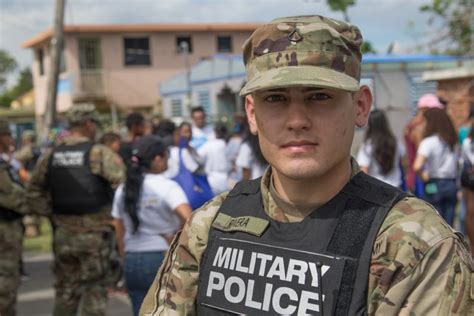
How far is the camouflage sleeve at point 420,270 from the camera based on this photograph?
1.24 m

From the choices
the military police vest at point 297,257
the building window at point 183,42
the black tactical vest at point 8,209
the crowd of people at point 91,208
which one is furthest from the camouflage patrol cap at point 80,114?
the building window at point 183,42

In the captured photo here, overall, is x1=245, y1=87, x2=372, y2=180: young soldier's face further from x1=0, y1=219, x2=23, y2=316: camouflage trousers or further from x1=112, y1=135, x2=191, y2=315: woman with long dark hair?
x1=0, y1=219, x2=23, y2=316: camouflage trousers

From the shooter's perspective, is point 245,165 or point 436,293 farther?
point 245,165

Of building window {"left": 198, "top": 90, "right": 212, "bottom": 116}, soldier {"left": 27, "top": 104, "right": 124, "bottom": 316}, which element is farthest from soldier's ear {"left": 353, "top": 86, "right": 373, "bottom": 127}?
building window {"left": 198, "top": 90, "right": 212, "bottom": 116}

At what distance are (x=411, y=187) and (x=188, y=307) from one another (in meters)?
4.52

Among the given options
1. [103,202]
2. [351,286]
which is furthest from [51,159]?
[351,286]

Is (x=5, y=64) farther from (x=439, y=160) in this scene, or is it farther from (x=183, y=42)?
(x=439, y=160)

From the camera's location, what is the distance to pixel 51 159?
14.5 ft

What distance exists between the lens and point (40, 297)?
19.6 ft

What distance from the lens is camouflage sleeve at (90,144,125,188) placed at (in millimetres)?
4328

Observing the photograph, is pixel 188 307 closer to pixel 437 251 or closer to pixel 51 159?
pixel 437 251

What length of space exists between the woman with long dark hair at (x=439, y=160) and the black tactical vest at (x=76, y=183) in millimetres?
2743

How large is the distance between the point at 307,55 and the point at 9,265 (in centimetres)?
366

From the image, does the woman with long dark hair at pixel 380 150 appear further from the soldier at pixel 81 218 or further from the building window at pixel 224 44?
the building window at pixel 224 44
